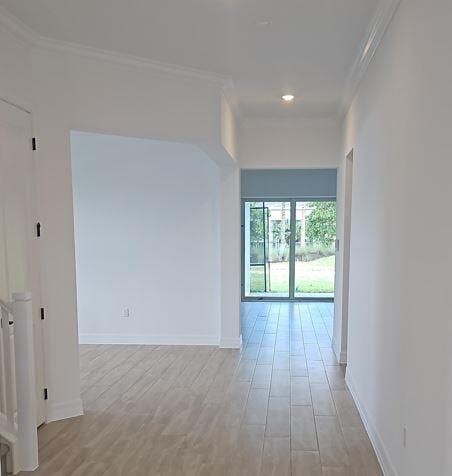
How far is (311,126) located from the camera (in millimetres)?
5609

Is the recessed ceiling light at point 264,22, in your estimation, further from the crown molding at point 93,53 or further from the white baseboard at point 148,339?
the white baseboard at point 148,339

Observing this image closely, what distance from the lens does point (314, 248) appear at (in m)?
8.72

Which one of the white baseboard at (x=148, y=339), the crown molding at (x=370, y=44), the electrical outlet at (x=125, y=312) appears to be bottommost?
the white baseboard at (x=148, y=339)

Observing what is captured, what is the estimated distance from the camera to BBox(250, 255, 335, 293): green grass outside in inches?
345

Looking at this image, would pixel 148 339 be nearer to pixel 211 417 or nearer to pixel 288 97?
pixel 211 417

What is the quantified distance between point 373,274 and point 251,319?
13.7 ft

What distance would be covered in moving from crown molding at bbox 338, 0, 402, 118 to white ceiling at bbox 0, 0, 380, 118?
0.14ft

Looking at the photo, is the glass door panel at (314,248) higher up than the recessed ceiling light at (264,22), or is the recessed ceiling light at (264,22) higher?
the recessed ceiling light at (264,22)

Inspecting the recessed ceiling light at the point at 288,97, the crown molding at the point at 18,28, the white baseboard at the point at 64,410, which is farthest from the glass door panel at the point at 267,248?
the crown molding at the point at 18,28

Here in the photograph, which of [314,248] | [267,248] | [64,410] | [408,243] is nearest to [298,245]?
[314,248]

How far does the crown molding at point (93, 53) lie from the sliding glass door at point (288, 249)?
4897 mm

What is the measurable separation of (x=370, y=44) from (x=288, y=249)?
19.6 feet

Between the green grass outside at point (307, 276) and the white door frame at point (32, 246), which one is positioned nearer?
the white door frame at point (32, 246)

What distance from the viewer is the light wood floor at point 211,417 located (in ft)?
9.19
